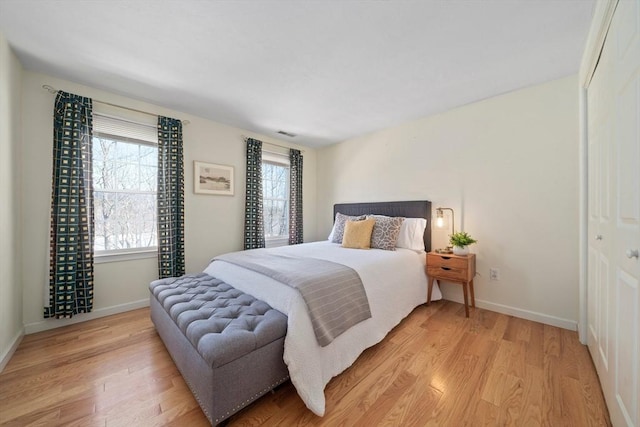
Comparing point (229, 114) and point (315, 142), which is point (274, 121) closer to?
point (229, 114)

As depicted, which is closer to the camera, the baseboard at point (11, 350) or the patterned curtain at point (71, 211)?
the baseboard at point (11, 350)

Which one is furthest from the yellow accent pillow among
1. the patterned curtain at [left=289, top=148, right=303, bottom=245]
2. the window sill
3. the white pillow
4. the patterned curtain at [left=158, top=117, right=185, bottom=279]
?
the window sill

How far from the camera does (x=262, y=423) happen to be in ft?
4.01

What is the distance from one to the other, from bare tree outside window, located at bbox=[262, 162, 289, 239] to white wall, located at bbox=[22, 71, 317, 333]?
1.55 feet

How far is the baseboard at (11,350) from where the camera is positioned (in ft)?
5.40

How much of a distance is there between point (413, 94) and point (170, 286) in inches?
117

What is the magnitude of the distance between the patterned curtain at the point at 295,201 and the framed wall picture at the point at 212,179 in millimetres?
1085

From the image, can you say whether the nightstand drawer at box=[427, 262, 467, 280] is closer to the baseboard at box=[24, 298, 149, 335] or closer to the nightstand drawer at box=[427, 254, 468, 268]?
→ the nightstand drawer at box=[427, 254, 468, 268]

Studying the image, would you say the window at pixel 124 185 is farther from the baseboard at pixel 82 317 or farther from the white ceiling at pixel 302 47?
the baseboard at pixel 82 317

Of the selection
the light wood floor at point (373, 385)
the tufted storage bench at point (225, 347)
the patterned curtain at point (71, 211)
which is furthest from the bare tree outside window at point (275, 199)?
the tufted storage bench at point (225, 347)

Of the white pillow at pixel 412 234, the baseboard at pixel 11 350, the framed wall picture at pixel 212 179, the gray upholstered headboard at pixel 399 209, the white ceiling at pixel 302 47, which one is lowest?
the baseboard at pixel 11 350

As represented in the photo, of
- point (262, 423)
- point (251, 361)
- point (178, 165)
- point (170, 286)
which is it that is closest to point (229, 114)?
point (178, 165)

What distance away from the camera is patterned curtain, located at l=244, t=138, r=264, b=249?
3.51 metres

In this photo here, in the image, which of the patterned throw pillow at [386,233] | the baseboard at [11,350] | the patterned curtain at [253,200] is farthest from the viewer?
the patterned curtain at [253,200]
